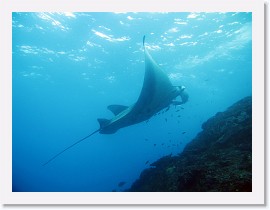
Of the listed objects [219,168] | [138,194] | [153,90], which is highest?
[153,90]

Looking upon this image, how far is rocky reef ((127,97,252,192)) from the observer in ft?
11.3

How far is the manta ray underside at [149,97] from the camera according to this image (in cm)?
556

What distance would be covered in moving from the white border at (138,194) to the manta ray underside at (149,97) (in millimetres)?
1517

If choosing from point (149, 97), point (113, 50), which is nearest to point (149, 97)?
point (149, 97)

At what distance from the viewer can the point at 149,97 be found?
5.95 metres

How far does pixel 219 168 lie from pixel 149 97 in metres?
2.78

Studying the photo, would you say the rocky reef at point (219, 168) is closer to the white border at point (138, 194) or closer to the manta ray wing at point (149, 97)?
the white border at point (138, 194)

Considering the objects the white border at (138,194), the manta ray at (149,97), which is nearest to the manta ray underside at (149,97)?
the manta ray at (149,97)

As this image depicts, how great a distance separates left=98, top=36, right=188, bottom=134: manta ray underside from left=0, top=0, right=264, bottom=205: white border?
Answer: 1.52 metres

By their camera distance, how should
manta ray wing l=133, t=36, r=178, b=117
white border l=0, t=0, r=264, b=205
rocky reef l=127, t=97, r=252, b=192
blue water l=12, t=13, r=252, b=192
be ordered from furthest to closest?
blue water l=12, t=13, r=252, b=192 → manta ray wing l=133, t=36, r=178, b=117 → white border l=0, t=0, r=264, b=205 → rocky reef l=127, t=97, r=252, b=192

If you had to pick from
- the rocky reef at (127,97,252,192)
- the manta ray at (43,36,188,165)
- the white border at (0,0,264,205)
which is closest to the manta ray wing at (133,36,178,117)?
the manta ray at (43,36,188,165)

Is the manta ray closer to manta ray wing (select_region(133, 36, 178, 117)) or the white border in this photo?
manta ray wing (select_region(133, 36, 178, 117))

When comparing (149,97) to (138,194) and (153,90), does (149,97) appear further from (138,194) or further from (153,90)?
(138,194)

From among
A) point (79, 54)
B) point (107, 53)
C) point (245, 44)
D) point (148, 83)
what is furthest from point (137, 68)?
point (148, 83)
